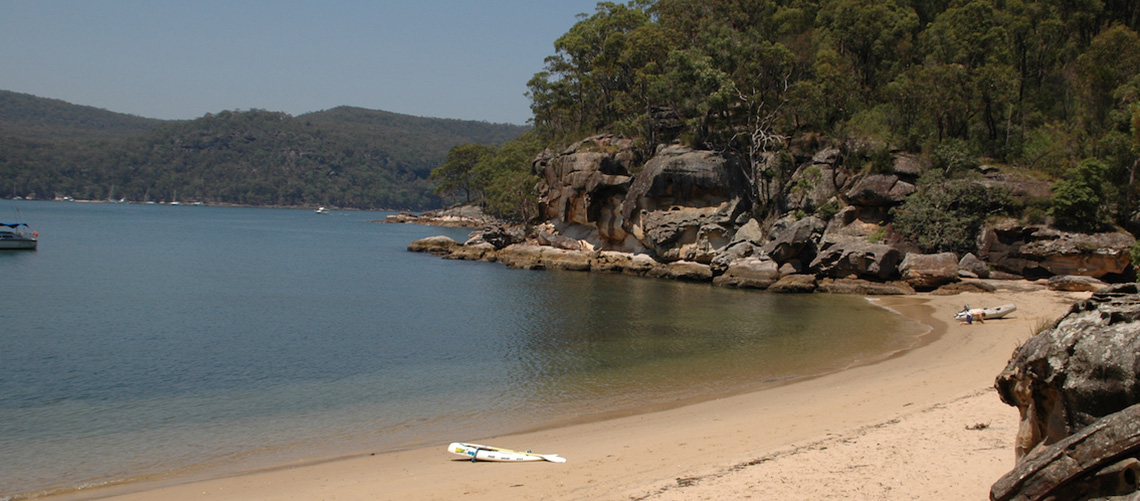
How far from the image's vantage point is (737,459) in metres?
10.3

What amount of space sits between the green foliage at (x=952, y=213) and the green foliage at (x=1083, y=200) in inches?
109

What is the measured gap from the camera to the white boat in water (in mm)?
50688

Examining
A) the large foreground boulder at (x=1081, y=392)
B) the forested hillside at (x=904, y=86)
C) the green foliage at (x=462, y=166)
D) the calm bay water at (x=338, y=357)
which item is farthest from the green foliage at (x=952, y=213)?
the green foliage at (x=462, y=166)

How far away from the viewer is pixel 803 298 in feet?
115

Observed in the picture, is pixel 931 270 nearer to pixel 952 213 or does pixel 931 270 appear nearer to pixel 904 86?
pixel 952 213

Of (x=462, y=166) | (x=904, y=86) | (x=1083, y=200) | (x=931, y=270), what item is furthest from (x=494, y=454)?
(x=462, y=166)

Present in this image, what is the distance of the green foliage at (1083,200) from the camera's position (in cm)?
3406

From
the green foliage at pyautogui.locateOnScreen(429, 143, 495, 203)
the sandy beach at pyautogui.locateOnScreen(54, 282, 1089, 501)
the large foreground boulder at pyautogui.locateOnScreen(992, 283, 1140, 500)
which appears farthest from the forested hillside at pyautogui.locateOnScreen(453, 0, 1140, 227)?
the green foliage at pyautogui.locateOnScreen(429, 143, 495, 203)

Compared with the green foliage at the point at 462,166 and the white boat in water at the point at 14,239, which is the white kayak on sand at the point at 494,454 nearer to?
the white boat in water at the point at 14,239

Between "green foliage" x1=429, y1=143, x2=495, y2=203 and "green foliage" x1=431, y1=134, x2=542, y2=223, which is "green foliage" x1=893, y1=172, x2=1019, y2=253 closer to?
"green foliage" x1=431, y1=134, x2=542, y2=223

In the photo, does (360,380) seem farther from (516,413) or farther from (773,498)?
(773,498)

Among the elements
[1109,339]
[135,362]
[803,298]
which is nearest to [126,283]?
[135,362]

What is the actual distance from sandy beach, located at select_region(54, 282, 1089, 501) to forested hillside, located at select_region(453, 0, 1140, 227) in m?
28.3

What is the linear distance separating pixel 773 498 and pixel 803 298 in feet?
93.6
